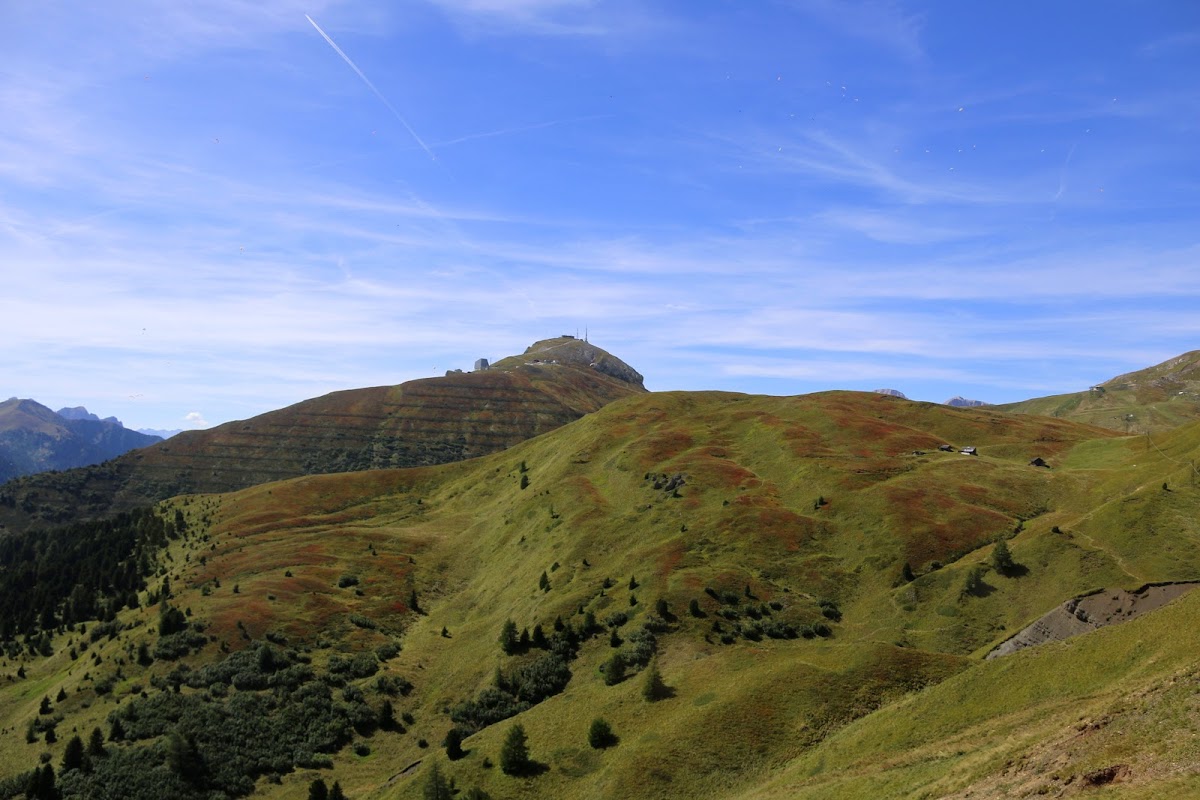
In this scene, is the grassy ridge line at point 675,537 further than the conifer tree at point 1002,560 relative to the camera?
No

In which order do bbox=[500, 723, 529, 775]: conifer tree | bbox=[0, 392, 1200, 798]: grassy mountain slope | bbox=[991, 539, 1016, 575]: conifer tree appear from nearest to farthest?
bbox=[0, 392, 1200, 798]: grassy mountain slope → bbox=[500, 723, 529, 775]: conifer tree → bbox=[991, 539, 1016, 575]: conifer tree

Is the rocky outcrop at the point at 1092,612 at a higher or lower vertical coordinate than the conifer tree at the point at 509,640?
higher

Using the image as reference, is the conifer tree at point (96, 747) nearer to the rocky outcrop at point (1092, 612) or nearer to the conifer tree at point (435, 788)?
the conifer tree at point (435, 788)

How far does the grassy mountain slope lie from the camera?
4694 centimetres

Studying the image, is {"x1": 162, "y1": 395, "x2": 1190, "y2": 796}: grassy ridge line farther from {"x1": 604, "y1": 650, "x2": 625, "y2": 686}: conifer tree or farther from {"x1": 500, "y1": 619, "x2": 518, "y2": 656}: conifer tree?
{"x1": 500, "y1": 619, "x2": 518, "y2": 656}: conifer tree

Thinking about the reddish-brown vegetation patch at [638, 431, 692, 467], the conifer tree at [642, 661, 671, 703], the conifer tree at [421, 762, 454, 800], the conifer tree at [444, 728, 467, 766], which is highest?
the reddish-brown vegetation patch at [638, 431, 692, 467]

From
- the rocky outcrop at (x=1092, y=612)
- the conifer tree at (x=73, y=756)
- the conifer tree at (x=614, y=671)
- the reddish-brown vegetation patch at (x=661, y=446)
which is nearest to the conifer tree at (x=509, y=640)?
the conifer tree at (x=614, y=671)

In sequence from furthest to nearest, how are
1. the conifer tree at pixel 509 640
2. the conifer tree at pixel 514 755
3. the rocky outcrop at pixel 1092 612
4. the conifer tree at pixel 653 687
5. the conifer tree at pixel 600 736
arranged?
the conifer tree at pixel 509 640 → the conifer tree at pixel 653 687 → the rocky outcrop at pixel 1092 612 → the conifer tree at pixel 600 736 → the conifer tree at pixel 514 755

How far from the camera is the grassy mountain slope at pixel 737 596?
46.9 meters

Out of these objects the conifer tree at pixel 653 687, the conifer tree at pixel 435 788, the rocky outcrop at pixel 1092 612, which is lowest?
the conifer tree at pixel 435 788

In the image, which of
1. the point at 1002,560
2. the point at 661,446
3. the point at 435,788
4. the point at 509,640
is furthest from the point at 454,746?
the point at 661,446

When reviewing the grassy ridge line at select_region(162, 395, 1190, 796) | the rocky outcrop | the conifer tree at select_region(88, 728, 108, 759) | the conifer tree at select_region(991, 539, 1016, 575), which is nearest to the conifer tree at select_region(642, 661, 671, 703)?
the grassy ridge line at select_region(162, 395, 1190, 796)

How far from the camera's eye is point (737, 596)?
81375mm

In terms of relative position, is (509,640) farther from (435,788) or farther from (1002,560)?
(1002,560)
